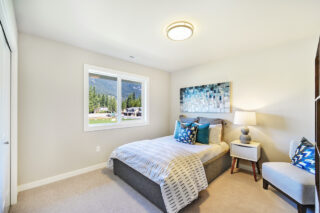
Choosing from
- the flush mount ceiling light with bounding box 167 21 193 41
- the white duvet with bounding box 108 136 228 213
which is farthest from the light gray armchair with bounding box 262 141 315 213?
the flush mount ceiling light with bounding box 167 21 193 41

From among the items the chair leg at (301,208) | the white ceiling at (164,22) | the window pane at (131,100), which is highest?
the white ceiling at (164,22)

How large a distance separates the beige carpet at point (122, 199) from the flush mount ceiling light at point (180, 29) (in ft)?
7.65

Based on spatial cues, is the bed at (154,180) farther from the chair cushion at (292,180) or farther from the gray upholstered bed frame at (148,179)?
the chair cushion at (292,180)

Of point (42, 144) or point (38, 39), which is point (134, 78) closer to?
point (38, 39)

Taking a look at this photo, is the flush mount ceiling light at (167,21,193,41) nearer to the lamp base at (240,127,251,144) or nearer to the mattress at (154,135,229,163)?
the mattress at (154,135,229,163)

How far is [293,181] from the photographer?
1673 millimetres

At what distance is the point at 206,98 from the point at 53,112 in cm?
317

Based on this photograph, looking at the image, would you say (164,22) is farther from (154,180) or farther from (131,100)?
(131,100)

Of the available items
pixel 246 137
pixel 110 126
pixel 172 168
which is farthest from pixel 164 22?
pixel 246 137

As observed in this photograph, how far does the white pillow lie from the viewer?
279 centimetres

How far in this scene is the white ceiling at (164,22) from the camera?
1.59 m

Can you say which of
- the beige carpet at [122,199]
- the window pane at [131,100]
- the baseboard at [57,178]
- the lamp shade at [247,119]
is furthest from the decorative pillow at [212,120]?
the baseboard at [57,178]

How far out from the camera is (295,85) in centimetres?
234

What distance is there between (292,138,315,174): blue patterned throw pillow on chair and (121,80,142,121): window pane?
3.11 meters
